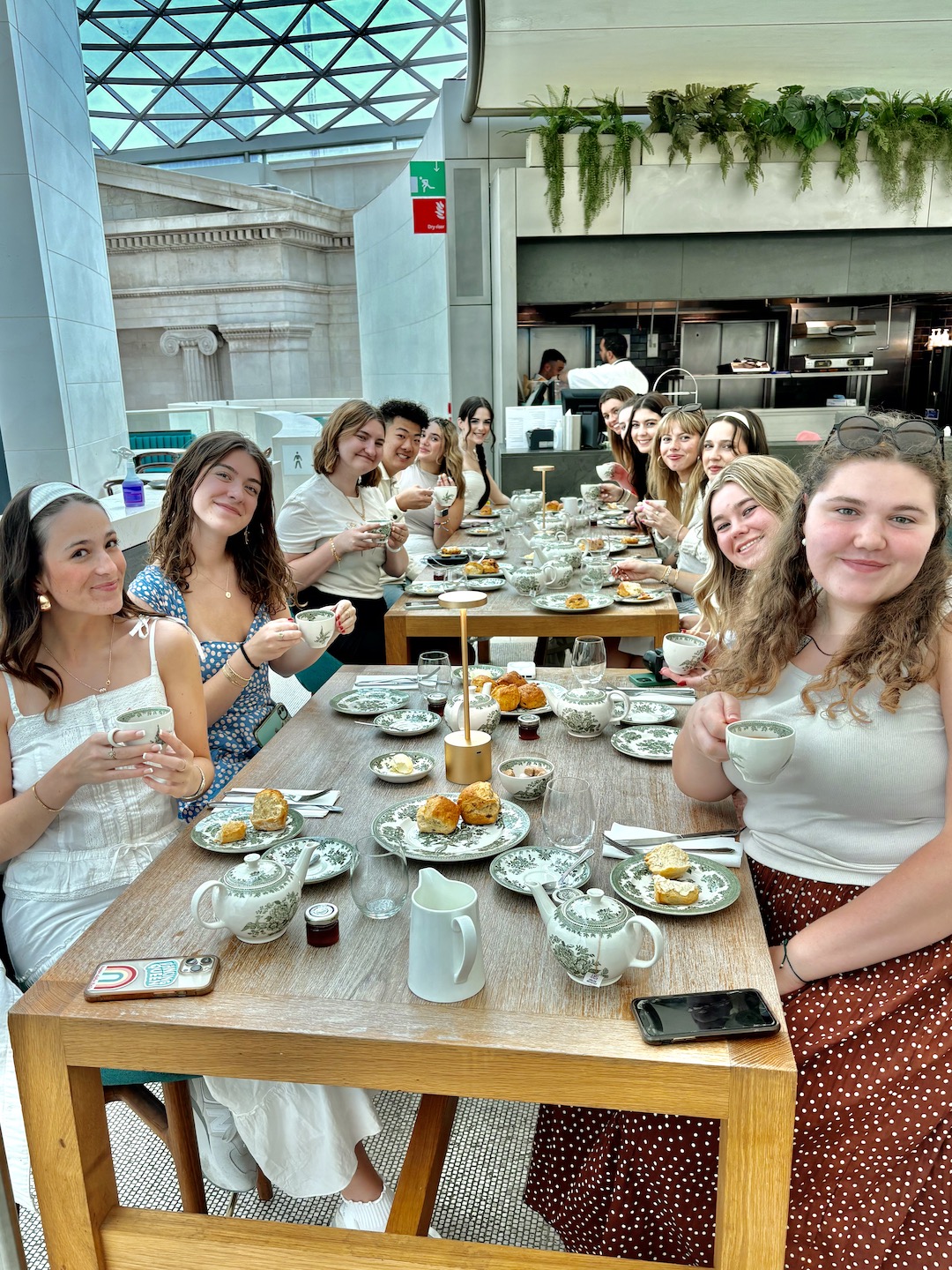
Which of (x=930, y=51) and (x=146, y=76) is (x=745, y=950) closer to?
(x=930, y=51)

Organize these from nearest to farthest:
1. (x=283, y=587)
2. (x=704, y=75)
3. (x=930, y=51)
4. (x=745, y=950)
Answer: (x=745, y=950)
(x=283, y=587)
(x=930, y=51)
(x=704, y=75)

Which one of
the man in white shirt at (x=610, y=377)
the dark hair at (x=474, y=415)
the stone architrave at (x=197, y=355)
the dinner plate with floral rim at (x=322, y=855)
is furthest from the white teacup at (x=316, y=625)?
the stone architrave at (x=197, y=355)

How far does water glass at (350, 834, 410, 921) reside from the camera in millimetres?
1365

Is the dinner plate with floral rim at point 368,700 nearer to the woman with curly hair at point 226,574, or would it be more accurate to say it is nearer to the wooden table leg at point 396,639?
the woman with curly hair at point 226,574

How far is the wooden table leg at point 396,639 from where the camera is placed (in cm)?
331

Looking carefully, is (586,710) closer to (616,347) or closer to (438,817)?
(438,817)

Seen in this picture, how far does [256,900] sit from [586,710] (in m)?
0.99

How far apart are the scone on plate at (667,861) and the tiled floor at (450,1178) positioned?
35.4 inches

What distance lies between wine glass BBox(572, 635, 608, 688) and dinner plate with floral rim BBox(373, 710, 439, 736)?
14.5 inches

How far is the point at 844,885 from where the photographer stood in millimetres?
1593

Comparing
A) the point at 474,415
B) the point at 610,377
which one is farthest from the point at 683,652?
the point at 610,377

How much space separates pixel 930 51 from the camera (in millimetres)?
7320

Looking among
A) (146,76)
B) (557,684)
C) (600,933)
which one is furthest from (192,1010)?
(146,76)

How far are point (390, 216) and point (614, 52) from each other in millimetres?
8197
